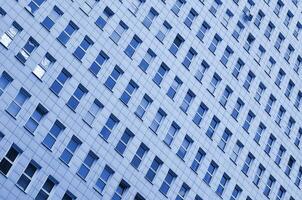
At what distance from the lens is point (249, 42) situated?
170 feet

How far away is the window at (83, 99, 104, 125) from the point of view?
3956 centimetres

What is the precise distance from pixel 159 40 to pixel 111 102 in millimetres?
7013

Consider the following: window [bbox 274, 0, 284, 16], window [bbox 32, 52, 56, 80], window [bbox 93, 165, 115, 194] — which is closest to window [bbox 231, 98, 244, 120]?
window [bbox 274, 0, 284, 16]

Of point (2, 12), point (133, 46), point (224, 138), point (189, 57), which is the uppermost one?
point (189, 57)

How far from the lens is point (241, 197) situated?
46.3 m

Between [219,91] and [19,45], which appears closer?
[19,45]

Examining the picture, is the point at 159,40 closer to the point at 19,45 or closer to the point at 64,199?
the point at 19,45

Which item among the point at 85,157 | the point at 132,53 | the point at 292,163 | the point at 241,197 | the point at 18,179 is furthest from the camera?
the point at 292,163

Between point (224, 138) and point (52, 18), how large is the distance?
1651 centimetres

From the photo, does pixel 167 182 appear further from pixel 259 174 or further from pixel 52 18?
pixel 52 18

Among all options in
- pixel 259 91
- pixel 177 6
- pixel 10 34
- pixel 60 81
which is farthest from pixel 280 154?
pixel 10 34

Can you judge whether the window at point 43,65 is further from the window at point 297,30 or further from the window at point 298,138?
the window at point 297,30

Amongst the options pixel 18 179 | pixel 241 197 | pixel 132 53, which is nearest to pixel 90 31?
pixel 132 53

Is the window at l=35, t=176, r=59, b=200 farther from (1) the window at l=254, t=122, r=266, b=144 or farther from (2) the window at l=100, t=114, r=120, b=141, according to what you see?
(1) the window at l=254, t=122, r=266, b=144
